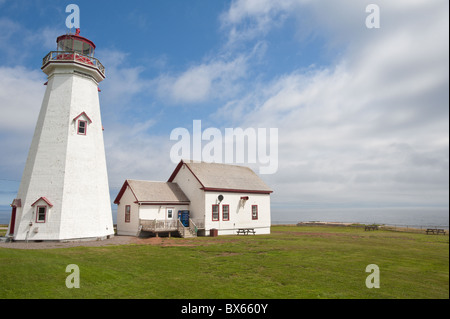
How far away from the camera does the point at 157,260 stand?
14883 mm

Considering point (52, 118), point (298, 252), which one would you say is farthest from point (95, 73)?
point (298, 252)

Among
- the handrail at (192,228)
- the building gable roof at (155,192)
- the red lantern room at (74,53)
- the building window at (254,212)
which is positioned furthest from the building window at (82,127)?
the building window at (254,212)

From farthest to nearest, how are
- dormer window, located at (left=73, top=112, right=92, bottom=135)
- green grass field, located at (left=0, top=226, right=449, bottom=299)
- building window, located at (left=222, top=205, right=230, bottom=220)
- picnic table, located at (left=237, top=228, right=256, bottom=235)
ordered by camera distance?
picnic table, located at (left=237, top=228, right=256, bottom=235), building window, located at (left=222, top=205, right=230, bottom=220), dormer window, located at (left=73, top=112, right=92, bottom=135), green grass field, located at (left=0, top=226, right=449, bottom=299)

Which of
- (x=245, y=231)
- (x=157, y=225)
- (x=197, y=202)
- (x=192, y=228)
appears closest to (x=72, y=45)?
(x=157, y=225)

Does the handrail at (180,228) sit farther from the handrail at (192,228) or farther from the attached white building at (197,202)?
the handrail at (192,228)

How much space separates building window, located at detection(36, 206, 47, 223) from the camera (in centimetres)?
2158

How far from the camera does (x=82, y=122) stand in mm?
23891

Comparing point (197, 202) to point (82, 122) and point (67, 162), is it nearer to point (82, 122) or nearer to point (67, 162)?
point (67, 162)

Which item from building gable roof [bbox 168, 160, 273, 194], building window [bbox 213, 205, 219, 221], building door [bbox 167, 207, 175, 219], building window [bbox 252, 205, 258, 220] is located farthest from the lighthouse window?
building window [bbox 252, 205, 258, 220]

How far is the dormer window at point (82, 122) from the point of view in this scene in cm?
2355

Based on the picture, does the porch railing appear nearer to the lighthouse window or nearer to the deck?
the deck

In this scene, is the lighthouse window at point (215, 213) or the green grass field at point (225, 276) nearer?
the green grass field at point (225, 276)

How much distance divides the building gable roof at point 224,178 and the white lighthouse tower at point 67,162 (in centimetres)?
964
